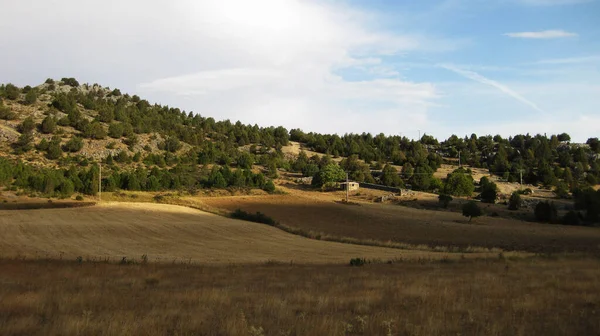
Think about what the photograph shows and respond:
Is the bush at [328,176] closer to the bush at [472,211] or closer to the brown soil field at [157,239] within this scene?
the bush at [472,211]

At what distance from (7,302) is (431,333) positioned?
9.10m

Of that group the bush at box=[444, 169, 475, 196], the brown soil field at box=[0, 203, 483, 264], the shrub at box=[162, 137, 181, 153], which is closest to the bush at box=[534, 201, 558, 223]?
the bush at box=[444, 169, 475, 196]

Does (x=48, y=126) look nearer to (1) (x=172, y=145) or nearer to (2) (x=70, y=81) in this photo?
(1) (x=172, y=145)

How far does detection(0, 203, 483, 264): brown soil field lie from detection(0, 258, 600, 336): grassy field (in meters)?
11.1

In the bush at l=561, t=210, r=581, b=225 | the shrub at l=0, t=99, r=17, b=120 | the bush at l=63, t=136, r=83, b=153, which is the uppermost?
the shrub at l=0, t=99, r=17, b=120

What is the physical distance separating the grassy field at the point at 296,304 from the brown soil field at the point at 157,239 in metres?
11.1

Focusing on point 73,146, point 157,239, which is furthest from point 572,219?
point 73,146

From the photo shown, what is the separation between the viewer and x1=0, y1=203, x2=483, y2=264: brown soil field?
29.7 metres

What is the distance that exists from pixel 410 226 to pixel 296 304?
52286 millimetres

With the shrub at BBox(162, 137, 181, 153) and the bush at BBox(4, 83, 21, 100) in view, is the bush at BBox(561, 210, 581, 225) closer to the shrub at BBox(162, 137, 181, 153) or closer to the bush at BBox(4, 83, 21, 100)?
the shrub at BBox(162, 137, 181, 153)

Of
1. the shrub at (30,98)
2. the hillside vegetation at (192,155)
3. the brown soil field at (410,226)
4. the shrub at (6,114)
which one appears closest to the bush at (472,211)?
the brown soil field at (410,226)

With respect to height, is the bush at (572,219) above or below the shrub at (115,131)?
below

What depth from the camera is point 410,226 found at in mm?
61312

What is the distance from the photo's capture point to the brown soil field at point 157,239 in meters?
29.7
